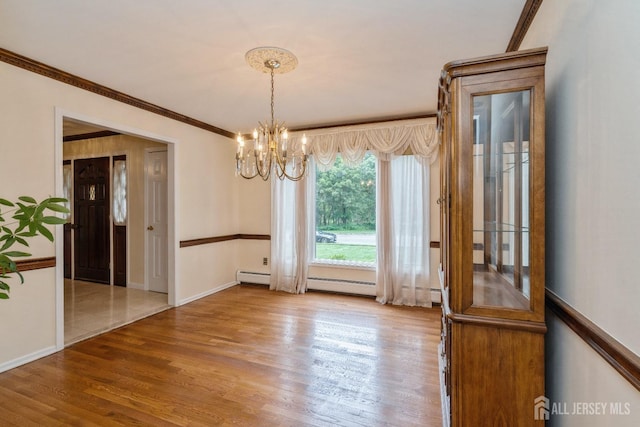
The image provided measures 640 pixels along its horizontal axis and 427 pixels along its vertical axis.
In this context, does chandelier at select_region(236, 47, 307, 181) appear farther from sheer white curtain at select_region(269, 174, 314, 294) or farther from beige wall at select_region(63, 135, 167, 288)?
beige wall at select_region(63, 135, 167, 288)

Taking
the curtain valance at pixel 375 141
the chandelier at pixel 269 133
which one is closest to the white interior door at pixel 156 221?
the curtain valance at pixel 375 141

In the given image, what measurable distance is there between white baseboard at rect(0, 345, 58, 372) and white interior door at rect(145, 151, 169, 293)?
200 centimetres

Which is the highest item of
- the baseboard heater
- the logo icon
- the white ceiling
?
the white ceiling

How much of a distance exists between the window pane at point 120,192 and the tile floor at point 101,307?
1159 mm

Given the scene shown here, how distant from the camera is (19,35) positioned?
228 cm

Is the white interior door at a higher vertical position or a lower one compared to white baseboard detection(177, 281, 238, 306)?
higher

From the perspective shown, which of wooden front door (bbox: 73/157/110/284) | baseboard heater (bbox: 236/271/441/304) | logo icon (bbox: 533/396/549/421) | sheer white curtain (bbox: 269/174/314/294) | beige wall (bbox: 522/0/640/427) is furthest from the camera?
wooden front door (bbox: 73/157/110/284)

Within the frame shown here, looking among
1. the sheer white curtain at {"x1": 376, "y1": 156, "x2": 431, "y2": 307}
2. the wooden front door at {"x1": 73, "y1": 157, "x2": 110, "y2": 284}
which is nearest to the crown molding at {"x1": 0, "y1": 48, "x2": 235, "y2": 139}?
the wooden front door at {"x1": 73, "y1": 157, "x2": 110, "y2": 284}

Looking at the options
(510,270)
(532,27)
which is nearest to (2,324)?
(510,270)

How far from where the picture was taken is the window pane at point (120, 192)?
516 centimetres

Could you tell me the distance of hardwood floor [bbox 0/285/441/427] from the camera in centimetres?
198

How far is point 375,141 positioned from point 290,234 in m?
1.93

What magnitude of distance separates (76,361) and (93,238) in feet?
11.3

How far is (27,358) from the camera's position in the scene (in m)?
2.65
